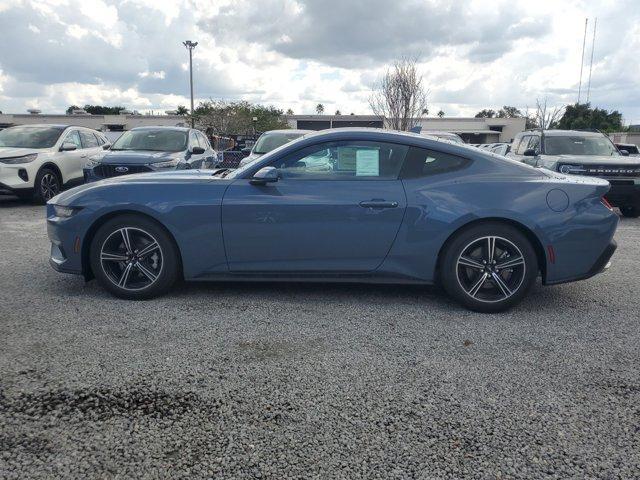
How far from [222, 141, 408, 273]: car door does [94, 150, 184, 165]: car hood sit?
5.50 meters

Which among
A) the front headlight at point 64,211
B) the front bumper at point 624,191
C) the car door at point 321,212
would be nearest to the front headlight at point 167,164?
the front headlight at point 64,211

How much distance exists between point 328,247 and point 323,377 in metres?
1.43

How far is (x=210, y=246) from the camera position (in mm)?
4457

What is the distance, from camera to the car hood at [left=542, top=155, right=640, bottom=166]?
391 inches

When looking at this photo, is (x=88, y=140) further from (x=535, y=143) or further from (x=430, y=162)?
(x=430, y=162)

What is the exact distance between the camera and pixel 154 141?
34.4 ft

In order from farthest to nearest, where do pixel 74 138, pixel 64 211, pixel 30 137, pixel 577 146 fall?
pixel 74 138 < pixel 30 137 < pixel 577 146 < pixel 64 211

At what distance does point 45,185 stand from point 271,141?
4621 mm

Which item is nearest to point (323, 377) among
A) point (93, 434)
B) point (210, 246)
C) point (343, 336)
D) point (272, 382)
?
point (272, 382)

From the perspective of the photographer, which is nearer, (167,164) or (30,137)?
(167,164)

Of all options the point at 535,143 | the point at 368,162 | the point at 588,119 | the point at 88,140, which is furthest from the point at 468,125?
the point at 368,162

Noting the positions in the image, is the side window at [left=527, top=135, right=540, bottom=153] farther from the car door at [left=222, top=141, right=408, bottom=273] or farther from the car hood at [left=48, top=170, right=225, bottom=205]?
the car hood at [left=48, top=170, right=225, bottom=205]

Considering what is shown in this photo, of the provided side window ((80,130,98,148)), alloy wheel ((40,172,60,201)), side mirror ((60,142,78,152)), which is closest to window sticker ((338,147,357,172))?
alloy wheel ((40,172,60,201))

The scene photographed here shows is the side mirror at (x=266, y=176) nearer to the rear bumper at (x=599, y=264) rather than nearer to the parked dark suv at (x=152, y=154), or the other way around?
the rear bumper at (x=599, y=264)
